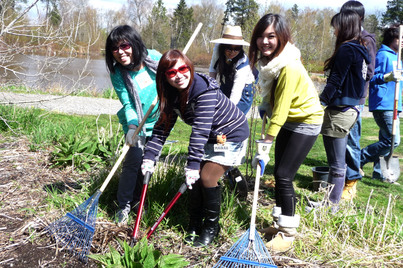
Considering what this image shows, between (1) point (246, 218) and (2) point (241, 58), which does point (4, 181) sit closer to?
(1) point (246, 218)

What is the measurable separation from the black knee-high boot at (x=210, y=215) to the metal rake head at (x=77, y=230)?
0.77m

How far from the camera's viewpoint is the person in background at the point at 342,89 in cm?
312

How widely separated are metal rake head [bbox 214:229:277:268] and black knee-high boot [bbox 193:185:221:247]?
345 millimetres

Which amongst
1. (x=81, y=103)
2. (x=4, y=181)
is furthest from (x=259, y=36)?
(x=81, y=103)

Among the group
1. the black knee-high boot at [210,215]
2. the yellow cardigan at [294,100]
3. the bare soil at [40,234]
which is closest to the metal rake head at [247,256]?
the bare soil at [40,234]

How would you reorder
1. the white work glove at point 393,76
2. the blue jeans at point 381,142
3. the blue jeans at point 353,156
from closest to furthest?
the blue jeans at point 353,156 → the white work glove at point 393,76 → the blue jeans at point 381,142

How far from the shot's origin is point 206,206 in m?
2.72

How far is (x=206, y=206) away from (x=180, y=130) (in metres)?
4.63

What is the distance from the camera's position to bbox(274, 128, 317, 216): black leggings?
2.64 m

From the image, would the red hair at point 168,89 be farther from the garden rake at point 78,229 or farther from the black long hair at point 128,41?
the black long hair at point 128,41

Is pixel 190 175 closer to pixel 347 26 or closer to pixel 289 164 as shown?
pixel 289 164

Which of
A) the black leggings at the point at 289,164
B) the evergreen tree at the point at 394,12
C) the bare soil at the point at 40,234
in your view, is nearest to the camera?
the bare soil at the point at 40,234

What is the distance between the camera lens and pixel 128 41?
285cm

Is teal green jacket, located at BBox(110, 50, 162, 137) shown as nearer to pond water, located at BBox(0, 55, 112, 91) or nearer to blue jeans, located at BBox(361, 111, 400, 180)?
pond water, located at BBox(0, 55, 112, 91)
